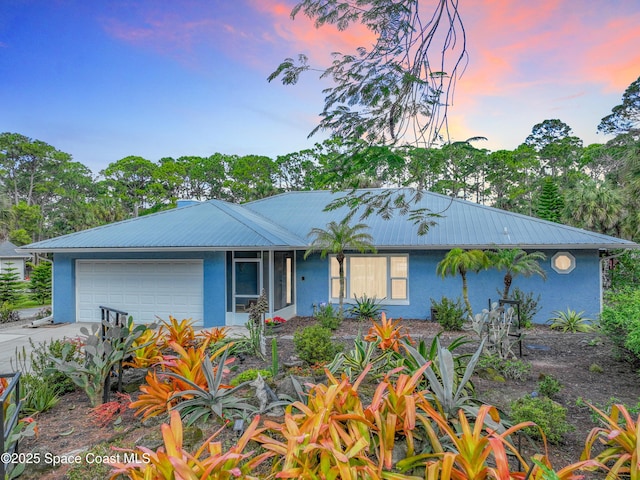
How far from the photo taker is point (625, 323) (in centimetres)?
579

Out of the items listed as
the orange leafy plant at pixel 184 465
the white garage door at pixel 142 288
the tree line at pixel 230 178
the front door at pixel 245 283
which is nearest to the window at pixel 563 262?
the front door at pixel 245 283

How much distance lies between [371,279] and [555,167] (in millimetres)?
31861

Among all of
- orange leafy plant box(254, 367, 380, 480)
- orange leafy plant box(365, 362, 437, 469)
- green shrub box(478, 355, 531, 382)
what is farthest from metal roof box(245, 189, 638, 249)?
orange leafy plant box(254, 367, 380, 480)

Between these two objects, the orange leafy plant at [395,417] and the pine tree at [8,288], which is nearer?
the orange leafy plant at [395,417]

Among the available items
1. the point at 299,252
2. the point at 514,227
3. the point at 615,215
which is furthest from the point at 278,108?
the point at 615,215

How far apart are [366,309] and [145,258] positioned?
24.3 feet

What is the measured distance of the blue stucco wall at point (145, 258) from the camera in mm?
11547

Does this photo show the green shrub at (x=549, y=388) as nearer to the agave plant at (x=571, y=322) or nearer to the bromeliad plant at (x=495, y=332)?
the bromeliad plant at (x=495, y=332)

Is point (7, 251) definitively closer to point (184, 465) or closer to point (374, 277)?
point (374, 277)

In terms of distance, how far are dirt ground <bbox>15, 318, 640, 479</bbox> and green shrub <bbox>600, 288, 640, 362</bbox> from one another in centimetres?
46

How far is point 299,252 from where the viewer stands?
13180mm

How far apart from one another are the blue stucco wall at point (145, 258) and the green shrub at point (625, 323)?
946 centimetres

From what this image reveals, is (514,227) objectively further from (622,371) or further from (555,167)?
(555,167)

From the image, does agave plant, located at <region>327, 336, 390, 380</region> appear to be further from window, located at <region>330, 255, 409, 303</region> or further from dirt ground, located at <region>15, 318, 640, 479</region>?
window, located at <region>330, 255, 409, 303</region>
